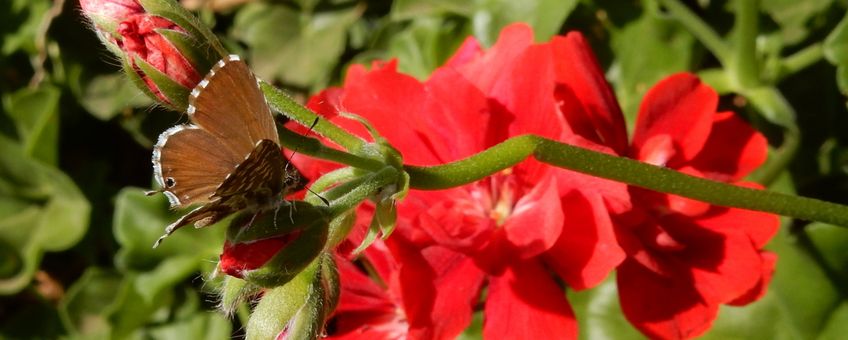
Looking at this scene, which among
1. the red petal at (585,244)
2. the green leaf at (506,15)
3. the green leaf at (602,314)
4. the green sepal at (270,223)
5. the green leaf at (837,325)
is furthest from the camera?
the green leaf at (506,15)

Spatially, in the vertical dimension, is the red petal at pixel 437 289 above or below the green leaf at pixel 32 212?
above

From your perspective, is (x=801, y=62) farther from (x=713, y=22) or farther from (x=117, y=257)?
(x=117, y=257)

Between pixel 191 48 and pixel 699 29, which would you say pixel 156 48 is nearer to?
pixel 191 48

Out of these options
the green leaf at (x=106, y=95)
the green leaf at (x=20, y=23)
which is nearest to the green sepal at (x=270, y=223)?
the green leaf at (x=106, y=95)

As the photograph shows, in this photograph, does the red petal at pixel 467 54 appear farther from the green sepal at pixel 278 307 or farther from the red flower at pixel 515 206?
the green sepal at pixel 278 307

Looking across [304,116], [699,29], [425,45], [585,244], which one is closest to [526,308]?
[585,244]
